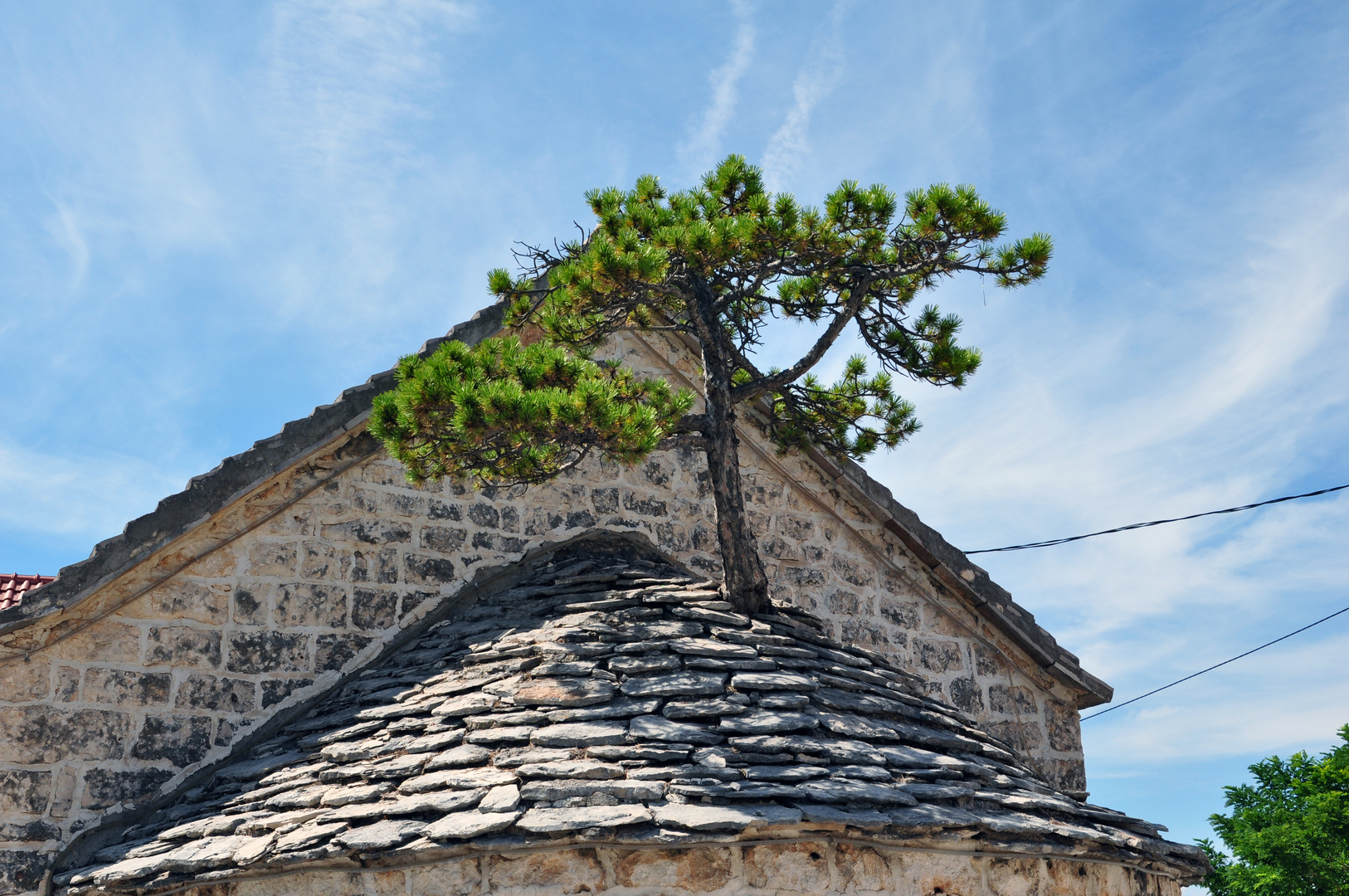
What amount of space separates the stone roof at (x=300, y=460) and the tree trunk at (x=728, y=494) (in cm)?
180

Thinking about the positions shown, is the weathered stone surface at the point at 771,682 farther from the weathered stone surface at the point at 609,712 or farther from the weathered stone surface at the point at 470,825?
the weathered stone surface at the point at 470,825

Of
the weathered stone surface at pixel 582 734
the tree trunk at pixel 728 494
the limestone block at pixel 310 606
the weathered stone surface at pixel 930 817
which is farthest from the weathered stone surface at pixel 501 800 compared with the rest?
the limestone block at pixel 310 606

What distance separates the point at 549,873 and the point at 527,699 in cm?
103

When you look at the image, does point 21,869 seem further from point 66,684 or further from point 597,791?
point 597,791

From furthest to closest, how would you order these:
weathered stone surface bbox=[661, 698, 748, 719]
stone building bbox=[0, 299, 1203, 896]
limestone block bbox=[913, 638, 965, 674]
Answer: limestone block bbox=[913, 638, 965, 674]
weathered stone surface bbox=[661, 698, 748, 719]
stone building bbox=[0, 299, 1203, 896]

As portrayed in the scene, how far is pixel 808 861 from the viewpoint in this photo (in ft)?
15.3

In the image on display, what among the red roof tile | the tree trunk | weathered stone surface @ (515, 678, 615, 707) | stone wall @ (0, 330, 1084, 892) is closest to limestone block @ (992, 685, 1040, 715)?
stone wall @ (0, 330, 1084, 892)

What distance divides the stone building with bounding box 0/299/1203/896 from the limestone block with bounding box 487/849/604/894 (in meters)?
0.01

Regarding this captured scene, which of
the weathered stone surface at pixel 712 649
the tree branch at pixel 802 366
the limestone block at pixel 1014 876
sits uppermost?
the tree branch at pixel 802 366

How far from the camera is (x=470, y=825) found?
4438 mm

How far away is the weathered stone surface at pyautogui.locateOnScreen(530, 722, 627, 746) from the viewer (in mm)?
4945

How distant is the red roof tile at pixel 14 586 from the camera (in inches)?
351

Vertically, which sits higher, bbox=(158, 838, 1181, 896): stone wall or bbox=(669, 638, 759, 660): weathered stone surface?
bbox=(669, 638, 759, 660): weathered stone surface

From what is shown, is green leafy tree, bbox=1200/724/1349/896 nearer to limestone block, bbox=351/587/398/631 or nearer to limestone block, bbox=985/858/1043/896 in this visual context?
limestone block, bbox=985/858/1043/896
